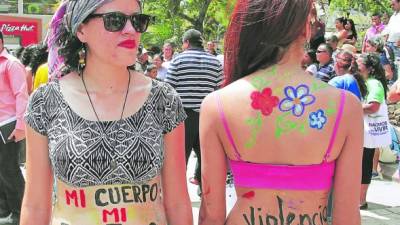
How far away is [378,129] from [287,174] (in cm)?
464

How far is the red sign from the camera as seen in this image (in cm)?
2769

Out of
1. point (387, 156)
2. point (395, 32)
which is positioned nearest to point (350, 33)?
point (395, 32)

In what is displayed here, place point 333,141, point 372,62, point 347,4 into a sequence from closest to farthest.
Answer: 1. point 333,141
2. point 372,62
3. point 347,4

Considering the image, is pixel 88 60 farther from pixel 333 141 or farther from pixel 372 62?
pixel 372 62

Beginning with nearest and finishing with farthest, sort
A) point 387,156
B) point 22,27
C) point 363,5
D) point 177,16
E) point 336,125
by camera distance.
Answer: point 336,125 < point 387,156 < point 363,5 < point 22,27 < point 177,16

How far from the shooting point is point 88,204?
2.03m

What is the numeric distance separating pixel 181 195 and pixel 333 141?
62 cm

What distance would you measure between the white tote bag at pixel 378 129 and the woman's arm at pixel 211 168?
173 inches

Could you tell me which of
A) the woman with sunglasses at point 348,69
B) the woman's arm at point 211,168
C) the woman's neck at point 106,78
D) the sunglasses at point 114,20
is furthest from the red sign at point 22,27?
the woman's arm at point 211,168

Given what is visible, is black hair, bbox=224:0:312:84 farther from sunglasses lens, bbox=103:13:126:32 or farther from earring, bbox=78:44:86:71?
earring, bbox=78:44:86:71

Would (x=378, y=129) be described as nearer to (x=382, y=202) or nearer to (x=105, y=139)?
(x=382, y=202)

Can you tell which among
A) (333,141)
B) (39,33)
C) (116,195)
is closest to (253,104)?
(333,141)

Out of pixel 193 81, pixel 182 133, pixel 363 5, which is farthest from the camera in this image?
pixel 363 5

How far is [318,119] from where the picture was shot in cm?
196
